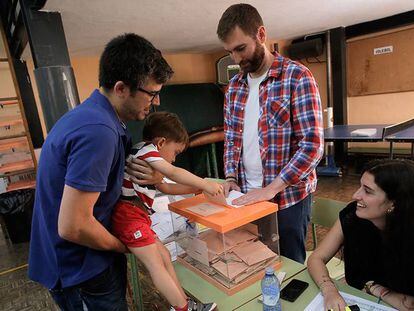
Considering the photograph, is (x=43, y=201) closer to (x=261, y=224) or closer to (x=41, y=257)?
(x=41, y=257)

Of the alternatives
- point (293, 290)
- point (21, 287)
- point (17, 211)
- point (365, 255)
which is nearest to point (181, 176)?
point (293, 290)

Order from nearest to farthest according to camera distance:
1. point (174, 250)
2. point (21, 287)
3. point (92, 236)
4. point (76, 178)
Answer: point (76, 178) → point (92, 236) → point (174, 250) → point (21, 287)

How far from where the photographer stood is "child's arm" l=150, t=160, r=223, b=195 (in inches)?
45.1

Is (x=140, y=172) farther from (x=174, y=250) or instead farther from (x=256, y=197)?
(x=174, y=250)

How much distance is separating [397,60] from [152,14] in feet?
14.2

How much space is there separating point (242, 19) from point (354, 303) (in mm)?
1166

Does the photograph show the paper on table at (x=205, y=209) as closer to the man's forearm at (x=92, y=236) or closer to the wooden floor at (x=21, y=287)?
the man's forearm at (x=92, y=236)

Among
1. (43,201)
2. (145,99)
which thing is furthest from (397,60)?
(43,201)

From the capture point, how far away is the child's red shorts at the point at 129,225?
3.39 feet

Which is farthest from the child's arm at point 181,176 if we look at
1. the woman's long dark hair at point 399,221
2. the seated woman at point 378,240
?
the woman's long dark hair at point 399,221

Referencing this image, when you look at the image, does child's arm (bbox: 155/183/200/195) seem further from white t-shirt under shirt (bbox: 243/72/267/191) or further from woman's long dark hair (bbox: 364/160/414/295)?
woman's long dark hair (bbox: 364/160/414/295)

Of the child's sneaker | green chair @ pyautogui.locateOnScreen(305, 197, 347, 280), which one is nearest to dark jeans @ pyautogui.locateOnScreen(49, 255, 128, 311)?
the child's sneaker

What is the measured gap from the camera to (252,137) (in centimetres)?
144

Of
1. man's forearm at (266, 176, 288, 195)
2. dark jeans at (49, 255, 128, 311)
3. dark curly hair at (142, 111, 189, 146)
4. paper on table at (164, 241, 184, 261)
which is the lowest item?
paper on table at (164, 241, 184, 261)
